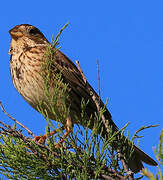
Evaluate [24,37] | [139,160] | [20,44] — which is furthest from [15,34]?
[139,160]

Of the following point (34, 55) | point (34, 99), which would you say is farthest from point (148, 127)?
point (34, 55)

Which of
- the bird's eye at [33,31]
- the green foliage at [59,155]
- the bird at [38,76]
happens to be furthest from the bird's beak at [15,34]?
the green foliage at [59,155]

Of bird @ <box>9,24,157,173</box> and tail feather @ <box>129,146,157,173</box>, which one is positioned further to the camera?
bird @ <box>9,24,157,173</box>

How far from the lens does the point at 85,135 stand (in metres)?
2.58

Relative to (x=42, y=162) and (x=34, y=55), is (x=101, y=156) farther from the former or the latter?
(x=34, y=55)

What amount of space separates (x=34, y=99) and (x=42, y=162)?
59.3 inches

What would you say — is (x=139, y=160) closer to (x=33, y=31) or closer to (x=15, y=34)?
(x=15, y=34)

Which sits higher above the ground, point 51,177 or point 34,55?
point 34,55

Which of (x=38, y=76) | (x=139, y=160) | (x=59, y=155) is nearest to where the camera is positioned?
(x=59, y=155)

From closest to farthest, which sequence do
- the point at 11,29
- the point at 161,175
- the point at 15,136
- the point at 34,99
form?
the point at 161,175 < the point at 15,136 < the point at 34,99 < the point at 11,29

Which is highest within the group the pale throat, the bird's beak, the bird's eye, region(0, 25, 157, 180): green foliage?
the bird's eye

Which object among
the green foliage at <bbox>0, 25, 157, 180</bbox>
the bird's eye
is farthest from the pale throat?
the green foliage at <bbox>0, 25, 157, 180</bbox>

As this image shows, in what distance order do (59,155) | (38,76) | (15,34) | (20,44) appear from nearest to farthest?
1. (59,155)
2. (38,76)
3. (20,44)
4. (15,34)

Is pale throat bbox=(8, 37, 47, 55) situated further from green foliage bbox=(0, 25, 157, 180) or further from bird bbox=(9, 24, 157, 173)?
green foliage bbox=(0, 25, 157, 180)
